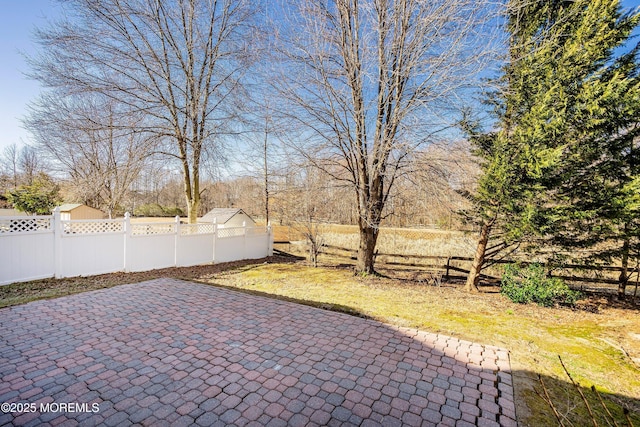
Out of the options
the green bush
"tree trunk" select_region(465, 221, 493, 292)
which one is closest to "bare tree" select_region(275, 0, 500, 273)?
"tree trunk" select_region(465, 221, 493, 292)

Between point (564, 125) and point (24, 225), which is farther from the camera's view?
point (24, 225)

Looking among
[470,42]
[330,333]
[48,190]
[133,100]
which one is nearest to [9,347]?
[330,333]

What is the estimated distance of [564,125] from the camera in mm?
5480

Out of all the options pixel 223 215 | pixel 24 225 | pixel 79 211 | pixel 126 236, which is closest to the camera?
pixel 24 225

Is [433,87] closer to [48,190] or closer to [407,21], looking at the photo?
[407,21]

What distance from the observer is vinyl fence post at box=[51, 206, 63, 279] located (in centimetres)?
629

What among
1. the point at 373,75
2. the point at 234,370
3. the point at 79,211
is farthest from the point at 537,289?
the point at 79,211

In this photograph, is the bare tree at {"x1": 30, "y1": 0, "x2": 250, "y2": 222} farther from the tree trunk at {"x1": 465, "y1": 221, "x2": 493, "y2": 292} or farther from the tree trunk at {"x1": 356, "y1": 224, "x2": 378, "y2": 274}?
the tree trunk at {"x1": 465, "y1": 221, "x2": 493, "y2": 292}

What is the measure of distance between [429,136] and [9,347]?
740 centimetres

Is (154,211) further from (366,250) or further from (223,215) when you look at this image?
(366,250)

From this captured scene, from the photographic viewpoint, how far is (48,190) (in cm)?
1614

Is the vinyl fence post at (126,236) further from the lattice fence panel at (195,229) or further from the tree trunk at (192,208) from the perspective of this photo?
the tree trunk at (192,208)

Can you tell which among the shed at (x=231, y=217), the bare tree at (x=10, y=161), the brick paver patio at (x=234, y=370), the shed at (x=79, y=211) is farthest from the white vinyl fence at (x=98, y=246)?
the bare tree at (x=10, y=161)

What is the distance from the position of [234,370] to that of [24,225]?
5.96m
